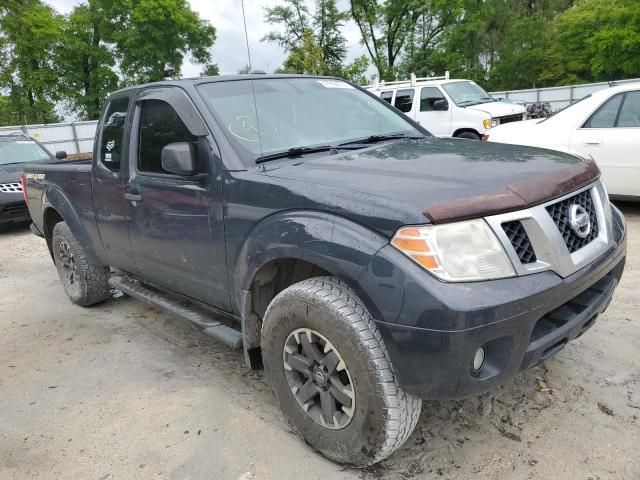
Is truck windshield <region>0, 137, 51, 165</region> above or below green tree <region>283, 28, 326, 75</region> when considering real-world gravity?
below

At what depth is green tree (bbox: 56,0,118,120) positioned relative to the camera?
3649 centimetres

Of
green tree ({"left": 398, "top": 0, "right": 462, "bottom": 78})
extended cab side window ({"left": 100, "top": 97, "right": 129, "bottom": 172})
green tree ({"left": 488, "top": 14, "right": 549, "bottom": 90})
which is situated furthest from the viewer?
green tree ({"left": 488, "top": 14, "right": 549, "bottom": 90})

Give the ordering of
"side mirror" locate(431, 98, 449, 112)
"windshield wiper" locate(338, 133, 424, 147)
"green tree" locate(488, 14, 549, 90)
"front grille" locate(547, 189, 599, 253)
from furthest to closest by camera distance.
Result: "green tree" locate(488, 14, 549, 90) < "side mirror" locate(431, 98, 449, 112) < "windshield wiper" locate(338, 133, 424, 147) < "front grille" locate(547, 189, 599, 253)

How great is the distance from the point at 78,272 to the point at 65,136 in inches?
707

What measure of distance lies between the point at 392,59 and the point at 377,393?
39804mm

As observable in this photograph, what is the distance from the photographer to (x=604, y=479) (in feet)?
7.47

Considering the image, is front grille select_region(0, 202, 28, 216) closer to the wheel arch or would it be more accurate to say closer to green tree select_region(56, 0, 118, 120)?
the wheel arch

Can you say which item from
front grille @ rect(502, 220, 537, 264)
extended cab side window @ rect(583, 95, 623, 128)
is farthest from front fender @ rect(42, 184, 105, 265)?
extended cab side window @ rect(583, 95, 623, 128)

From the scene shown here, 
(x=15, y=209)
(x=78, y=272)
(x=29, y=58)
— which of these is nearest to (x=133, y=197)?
(x=78, y=272)

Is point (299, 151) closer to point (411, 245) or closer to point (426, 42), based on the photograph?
point (411, 245)

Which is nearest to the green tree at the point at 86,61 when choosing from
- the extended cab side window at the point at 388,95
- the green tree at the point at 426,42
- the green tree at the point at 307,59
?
the green tree at the point at 307,59

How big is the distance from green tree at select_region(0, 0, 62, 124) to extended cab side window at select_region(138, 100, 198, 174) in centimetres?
3680

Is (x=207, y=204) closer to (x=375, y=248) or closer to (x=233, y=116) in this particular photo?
(x=233, y=116)

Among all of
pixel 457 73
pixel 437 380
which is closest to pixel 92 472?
pixel 437 380
